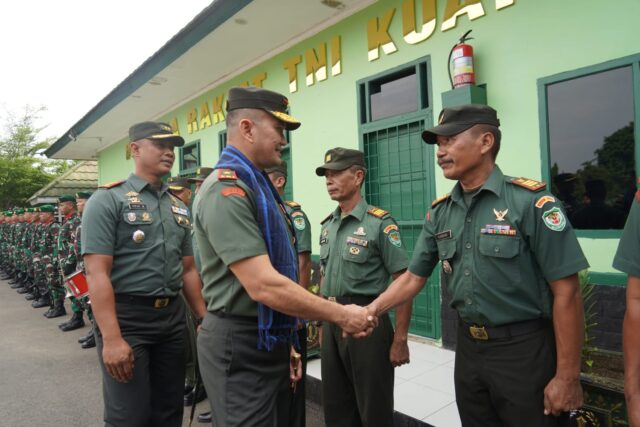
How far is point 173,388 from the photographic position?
2.74 metres

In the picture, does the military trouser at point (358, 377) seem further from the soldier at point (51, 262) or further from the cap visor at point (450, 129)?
the soldier at point (51, 262)

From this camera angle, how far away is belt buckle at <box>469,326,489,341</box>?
1925 mm

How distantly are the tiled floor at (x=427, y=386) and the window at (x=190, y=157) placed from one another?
6.17m

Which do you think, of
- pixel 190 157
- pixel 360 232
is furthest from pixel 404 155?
pixel 190 157

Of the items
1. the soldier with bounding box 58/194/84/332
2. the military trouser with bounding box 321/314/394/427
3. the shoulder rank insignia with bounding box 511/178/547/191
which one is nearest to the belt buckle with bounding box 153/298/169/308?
the military trouser with bounding box 321/314/394/427

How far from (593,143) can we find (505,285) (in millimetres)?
2316

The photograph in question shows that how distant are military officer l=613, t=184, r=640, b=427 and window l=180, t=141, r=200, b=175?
→ 28.2 feet

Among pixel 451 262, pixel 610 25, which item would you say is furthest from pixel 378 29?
pixel 451 262

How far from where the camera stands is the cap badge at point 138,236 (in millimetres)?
2662

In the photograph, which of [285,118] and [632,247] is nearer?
[632,247]

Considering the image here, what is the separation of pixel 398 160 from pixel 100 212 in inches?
136

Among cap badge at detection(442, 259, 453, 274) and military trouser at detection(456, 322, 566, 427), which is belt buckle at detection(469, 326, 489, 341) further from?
cap badge at detection(442, 259, 453, 274)

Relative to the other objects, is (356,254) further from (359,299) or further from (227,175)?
(227,175)

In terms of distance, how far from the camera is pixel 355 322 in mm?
2018
